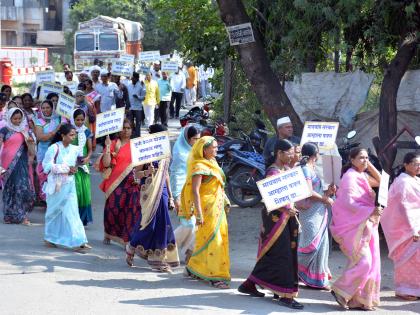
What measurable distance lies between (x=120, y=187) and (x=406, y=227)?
3.29 meters

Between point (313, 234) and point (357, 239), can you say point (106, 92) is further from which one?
point (357, 239)

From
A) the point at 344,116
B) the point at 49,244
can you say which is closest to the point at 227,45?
the point at 344,116

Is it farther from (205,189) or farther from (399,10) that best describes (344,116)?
(205,189)

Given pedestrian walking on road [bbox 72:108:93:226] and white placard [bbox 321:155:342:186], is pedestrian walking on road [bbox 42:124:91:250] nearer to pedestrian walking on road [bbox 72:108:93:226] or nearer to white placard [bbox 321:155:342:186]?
pedestrian walking on road [bbox 72:108:93:226]

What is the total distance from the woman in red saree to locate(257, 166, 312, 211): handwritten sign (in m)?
2.60

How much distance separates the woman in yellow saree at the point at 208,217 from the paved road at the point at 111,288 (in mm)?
173

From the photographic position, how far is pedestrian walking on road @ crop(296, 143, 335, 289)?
8.27 metres

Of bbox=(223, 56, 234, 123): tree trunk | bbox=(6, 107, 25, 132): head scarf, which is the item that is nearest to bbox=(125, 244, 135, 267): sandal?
bbox=(6, 107, 25, 132): head scarf

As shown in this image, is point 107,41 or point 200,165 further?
point 107,41

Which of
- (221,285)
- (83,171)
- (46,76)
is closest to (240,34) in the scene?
(83,171)

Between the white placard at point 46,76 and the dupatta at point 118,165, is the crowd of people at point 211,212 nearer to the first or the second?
the dupatta at point 118,165

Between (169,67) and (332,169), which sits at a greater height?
(169,67)

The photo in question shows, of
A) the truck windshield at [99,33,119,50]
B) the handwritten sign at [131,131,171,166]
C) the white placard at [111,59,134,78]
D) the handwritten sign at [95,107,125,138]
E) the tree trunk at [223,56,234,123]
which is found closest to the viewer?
the handwritten sign at [131,131,171,166]

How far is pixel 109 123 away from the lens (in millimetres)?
9414
